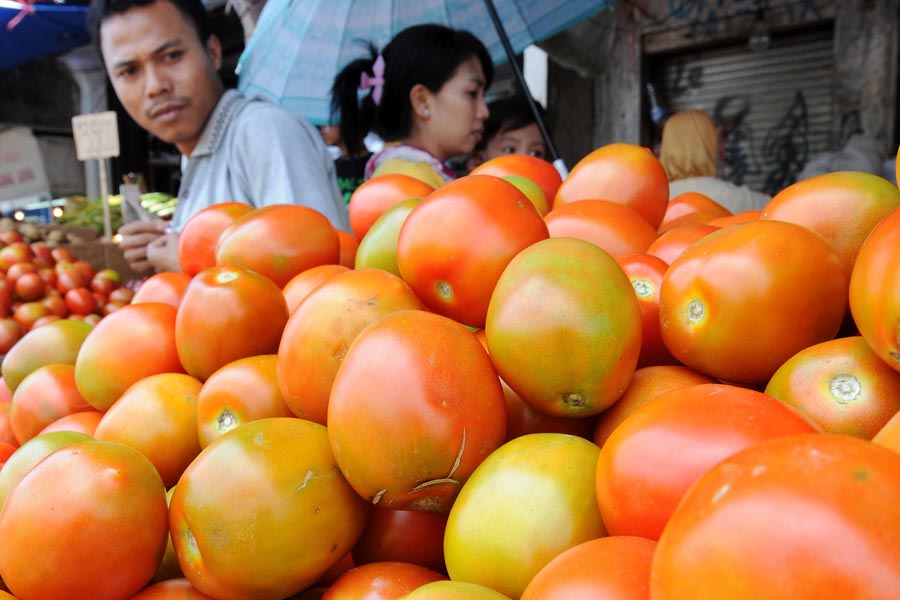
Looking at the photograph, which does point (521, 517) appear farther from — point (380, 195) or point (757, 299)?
point (380, 195)

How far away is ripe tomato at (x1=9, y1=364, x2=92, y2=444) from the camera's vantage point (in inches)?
61.4

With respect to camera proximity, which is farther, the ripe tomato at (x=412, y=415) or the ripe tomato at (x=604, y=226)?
the ripe tomato at (x=604, y=226)

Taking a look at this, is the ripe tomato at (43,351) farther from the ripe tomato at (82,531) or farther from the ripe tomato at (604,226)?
the ripe tomato at (604,226)

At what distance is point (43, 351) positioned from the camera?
1778 mm

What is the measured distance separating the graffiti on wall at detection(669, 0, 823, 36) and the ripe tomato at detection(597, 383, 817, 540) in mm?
5571

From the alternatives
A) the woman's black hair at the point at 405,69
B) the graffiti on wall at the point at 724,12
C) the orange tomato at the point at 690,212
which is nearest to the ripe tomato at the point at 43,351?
the orange tomato at the point at 690,212

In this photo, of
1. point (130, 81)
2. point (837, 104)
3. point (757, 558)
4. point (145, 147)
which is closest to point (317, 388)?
point (757, 558)

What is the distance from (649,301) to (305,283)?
689mm

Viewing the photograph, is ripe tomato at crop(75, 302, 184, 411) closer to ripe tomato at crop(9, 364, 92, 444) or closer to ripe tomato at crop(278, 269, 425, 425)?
ripe tomato at crop(9, 364, 92, 444)

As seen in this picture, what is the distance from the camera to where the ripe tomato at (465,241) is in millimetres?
1109

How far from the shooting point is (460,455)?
90 centimetres

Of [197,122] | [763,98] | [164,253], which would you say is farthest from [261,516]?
[763,98]

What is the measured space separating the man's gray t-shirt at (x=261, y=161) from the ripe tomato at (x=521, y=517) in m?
2.33

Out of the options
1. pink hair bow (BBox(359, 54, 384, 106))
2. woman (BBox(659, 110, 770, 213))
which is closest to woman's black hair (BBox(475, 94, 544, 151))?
woman (BBox(659, 110, 770, 213))
